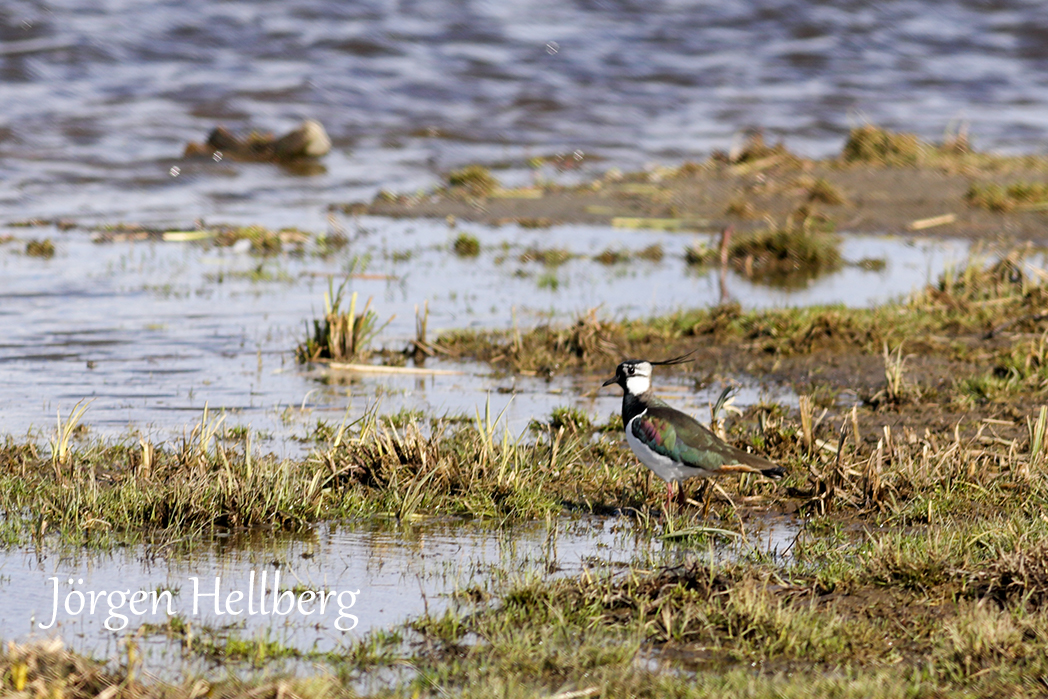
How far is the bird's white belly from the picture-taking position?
6.39 metres

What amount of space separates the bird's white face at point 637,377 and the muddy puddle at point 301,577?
2.20 ft

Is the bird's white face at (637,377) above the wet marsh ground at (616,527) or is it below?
above

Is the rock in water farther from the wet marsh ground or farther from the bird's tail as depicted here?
the bird's tail

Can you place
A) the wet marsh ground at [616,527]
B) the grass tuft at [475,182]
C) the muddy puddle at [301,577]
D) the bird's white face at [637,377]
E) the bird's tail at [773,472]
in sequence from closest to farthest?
the wet marsh ground at [616,527] < the muddy puddle at [301,577] < the bird's tail at [773,472] < the bird's white face at [637,377] < the grass tuft at [475,182]

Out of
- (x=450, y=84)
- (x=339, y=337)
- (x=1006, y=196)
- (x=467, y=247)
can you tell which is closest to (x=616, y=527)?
(x=339, y=337)

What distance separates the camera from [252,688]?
445cm

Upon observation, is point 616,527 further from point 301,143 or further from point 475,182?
point 301,143

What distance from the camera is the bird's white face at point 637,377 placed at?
22.5ft

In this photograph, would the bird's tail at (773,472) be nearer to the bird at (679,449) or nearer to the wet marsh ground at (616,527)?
the bird at (679,449)

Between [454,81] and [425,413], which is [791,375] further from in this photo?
[454,81]

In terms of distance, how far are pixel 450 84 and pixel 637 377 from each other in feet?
90.9

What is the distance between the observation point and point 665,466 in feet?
21.0

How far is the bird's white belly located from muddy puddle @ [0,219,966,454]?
4.61 ft

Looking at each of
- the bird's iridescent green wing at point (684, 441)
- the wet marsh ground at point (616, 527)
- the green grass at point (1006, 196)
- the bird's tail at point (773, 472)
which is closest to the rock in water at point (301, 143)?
the green grass at point (1006, 196)
